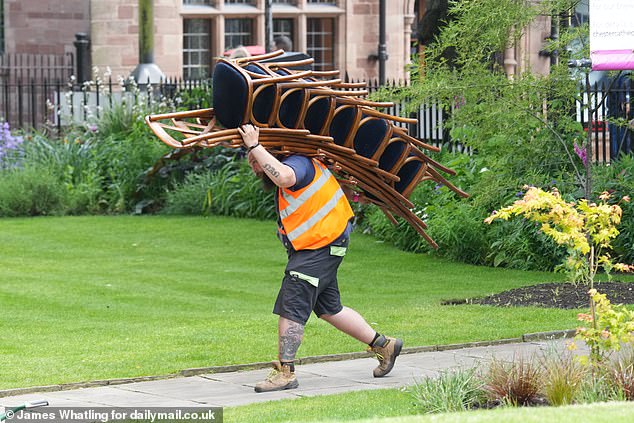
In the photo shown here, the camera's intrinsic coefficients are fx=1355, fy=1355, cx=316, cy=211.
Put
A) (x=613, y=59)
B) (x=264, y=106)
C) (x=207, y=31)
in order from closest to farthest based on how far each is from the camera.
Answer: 1. (x=264, y=106)
2. (x=613, y=59)
3. (x=207, y=31)

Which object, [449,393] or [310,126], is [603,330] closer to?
[449,393]

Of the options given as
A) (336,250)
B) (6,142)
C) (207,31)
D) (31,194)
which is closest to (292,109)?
(336,250)

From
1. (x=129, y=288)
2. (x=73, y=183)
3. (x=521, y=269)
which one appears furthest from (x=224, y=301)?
(x=73, y=183)

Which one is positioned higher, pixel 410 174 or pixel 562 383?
pixel 410 174

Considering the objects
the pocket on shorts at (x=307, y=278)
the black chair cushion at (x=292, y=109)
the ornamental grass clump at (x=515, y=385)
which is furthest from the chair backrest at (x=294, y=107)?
the ornamental grass clump at (x=515, y=385)

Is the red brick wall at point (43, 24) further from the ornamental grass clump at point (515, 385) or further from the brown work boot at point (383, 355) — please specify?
the ornamental grass clump at point (515, 385)

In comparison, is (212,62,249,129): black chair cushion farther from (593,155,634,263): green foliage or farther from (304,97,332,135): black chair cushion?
(593,155,634,263): green foliage

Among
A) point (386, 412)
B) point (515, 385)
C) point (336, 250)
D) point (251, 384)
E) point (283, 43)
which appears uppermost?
point (283, 43)

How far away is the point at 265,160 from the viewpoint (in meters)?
7.93

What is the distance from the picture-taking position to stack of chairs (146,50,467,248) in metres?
8.04

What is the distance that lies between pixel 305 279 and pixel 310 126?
1.00 m

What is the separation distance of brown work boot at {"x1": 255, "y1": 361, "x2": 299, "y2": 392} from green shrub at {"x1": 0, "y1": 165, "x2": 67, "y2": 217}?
11697 millimetres

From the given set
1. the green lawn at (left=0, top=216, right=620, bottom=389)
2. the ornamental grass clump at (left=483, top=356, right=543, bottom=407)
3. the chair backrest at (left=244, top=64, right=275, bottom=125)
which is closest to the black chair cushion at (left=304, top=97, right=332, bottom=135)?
the chair backrest at (left=244, top=64, right=275, bottom=125)

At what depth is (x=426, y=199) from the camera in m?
16.2
